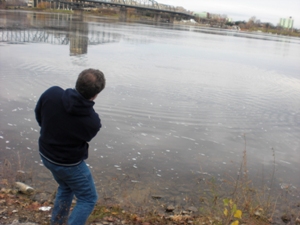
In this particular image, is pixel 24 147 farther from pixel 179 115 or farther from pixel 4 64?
pixel 4 64

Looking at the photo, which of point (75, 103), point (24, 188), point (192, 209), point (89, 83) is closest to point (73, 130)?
point (75, 103)

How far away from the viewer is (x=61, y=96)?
3.43m

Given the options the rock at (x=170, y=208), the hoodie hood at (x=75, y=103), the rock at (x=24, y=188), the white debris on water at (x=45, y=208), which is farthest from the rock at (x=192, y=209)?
the hoodie hood at (x=75, y=103)

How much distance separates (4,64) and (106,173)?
9.72m

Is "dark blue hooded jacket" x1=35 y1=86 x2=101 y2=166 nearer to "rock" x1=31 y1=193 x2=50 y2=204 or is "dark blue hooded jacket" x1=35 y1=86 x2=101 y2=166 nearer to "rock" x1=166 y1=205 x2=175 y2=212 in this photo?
"rock" x1=31 y1=193 x2=50 y2=204

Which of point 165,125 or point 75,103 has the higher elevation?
point 75,103

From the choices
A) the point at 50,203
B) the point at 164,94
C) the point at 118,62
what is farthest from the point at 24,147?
the point at 118,62

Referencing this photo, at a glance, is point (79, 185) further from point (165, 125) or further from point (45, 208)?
point (165, 125)

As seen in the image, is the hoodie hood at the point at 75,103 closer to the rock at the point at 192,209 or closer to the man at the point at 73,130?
the man at the point at 73,130

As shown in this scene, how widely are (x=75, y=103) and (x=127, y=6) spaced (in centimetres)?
11106

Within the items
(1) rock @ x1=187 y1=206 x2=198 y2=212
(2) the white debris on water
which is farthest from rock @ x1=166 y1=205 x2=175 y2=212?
(2) the white debris on water

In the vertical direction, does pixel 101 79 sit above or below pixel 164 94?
above

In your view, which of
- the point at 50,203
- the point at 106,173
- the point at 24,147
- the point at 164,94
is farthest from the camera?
the point at 164,94

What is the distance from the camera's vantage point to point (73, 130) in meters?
3.46
